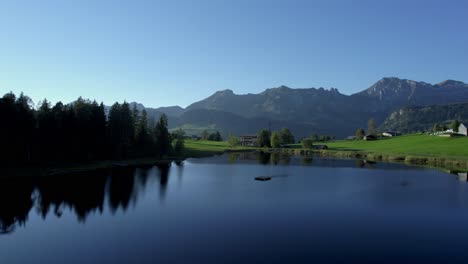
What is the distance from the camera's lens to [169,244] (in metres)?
36.8

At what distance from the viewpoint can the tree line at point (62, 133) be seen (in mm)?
76938

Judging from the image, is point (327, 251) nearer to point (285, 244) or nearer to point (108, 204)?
point (285, 244)

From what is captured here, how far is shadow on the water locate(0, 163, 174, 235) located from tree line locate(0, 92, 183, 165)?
9781mm

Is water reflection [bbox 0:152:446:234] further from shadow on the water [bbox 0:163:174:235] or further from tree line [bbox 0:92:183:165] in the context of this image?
tree line [bbox 0:92:183:165]

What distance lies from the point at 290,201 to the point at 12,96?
6649 cm

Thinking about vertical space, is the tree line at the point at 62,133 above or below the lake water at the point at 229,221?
above

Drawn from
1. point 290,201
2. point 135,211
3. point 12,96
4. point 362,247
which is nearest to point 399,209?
point 290,201

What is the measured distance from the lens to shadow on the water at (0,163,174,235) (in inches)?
1948

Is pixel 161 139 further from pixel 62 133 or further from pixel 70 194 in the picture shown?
pixel 70 194

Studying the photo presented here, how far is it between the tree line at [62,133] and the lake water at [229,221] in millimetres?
10615

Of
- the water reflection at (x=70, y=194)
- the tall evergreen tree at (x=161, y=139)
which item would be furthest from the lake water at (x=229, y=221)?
the tall evergreen tree at (x=161, y=139)

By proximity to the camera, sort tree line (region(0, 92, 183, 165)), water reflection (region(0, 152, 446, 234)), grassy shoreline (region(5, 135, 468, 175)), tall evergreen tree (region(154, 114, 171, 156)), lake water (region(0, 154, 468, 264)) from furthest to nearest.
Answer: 1. tall evergreen tree (region(154, 114, 171, 156))
2. grassy shoreline (region(5, 135, 468, 175))
3. tree line (region(0, 92, 183, 165))
4. water reflection (region(0, 152, 446, 234))
5. lake water (region(0, 154, 468, 264))

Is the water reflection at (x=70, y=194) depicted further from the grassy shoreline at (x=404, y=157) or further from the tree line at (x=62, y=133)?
the tree line at (x=62, y=133)

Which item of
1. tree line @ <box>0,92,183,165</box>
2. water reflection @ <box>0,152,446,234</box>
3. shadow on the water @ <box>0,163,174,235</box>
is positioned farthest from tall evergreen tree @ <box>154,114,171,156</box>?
shadow on the water @ <box>0,163,174,235</box>
